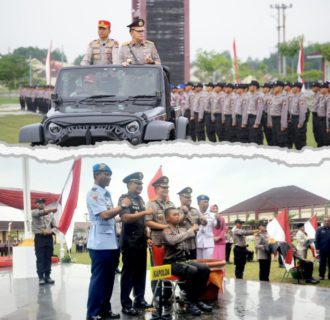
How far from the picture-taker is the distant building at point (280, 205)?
5090 millimetres

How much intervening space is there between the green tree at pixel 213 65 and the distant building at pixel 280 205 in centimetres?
1040

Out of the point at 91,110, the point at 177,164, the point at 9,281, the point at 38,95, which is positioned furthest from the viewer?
the point at 38,95

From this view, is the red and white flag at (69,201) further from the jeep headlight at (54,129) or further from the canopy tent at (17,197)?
the jeep headlight at (54,129)

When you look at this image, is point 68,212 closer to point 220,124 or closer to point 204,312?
point 204,312

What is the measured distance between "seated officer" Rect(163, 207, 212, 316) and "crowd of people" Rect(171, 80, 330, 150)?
17.7 feet

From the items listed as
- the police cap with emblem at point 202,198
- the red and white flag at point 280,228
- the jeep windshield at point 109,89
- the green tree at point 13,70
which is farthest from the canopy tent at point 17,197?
the green tree at point 13,70

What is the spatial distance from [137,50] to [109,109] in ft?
4.52

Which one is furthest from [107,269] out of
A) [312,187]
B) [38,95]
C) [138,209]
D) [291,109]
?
[291,109]

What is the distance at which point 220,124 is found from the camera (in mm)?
13633

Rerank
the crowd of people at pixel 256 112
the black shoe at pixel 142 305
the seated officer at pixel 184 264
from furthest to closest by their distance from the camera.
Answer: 1. the crowd of people at pixel 256 112
2. the black shoe at pixel 142 305
3. the seated officer at pixel 184 264

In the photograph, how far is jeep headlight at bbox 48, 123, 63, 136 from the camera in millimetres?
6582

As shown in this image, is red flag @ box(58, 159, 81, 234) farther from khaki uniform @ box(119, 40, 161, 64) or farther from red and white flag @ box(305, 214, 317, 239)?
khaki uniform @ box(119, 40, 161, 64)

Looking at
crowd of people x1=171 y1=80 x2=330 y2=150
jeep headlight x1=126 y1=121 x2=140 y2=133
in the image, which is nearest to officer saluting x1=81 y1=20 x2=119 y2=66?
jeep headlight x1=126 y1=121 x2=140 y2=133

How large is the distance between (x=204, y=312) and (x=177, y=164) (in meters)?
0.89
